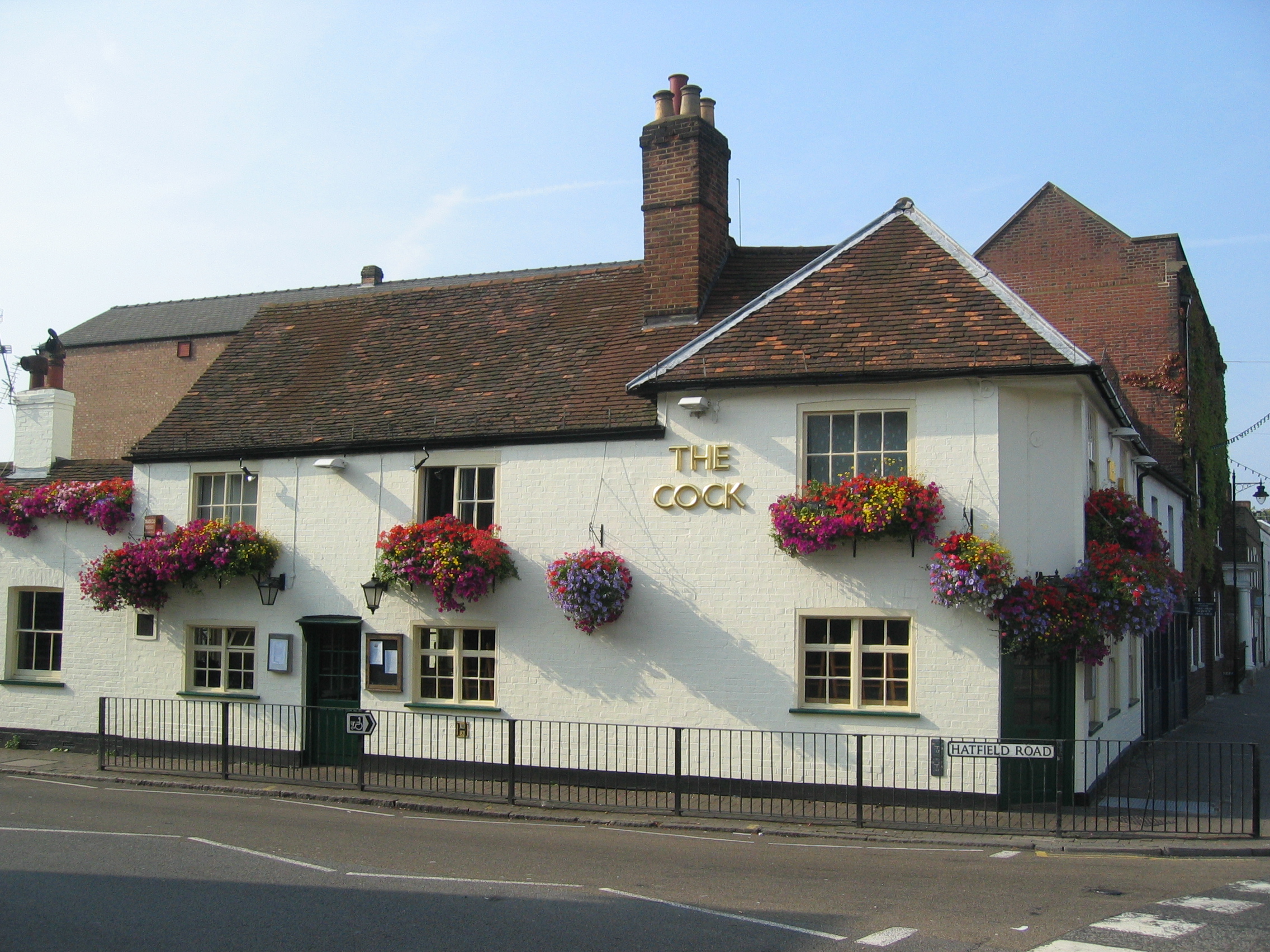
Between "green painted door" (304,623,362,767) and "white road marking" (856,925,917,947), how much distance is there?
10.1m

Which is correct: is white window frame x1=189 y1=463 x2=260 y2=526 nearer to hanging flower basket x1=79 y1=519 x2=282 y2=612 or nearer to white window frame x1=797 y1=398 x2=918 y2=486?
hanging flower basket x1=79 y1=519 x2=282 y2=612

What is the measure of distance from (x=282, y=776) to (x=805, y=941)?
1001 cm

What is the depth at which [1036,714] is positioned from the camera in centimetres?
1348

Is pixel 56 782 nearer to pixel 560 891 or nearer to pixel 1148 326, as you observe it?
pixel 560 891

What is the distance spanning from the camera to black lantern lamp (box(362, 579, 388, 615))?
51.2ft

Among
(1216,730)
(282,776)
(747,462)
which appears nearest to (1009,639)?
(747,462)

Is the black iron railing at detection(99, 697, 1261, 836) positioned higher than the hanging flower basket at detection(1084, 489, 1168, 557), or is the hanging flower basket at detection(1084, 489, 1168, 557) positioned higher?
the hanging flower basket at detection(1084, 489, 1168, 557)

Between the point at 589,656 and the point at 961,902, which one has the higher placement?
the point at 589,656

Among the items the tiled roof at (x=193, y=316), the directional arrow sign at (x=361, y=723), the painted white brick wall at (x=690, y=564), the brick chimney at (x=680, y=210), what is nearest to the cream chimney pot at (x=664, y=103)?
the brick chimney at (x=680, y=210)

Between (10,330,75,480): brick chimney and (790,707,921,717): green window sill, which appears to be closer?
(790,707,921,717): green window sill

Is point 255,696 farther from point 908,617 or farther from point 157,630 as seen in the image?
point 908,617

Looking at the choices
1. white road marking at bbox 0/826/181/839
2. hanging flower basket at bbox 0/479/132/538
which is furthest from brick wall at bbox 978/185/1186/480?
white road marking at bbox 0/826/181/839

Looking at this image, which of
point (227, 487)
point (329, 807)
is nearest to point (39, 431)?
point (227, 487)

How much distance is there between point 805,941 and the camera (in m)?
7.56
